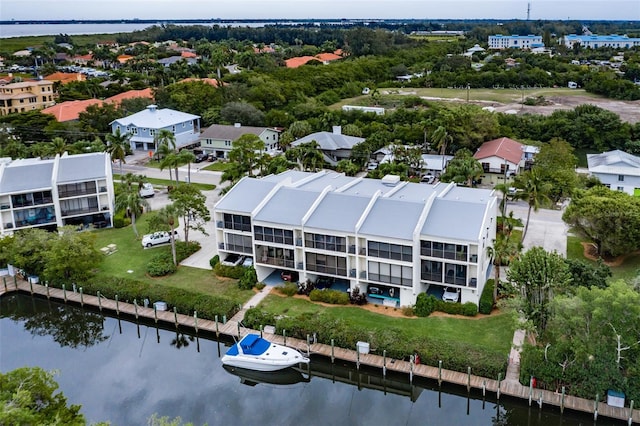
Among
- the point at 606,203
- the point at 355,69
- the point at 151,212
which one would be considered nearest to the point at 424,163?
the point at 606,203

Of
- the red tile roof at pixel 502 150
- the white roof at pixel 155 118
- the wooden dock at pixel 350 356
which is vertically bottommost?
the wooden dock at pixel 350 356

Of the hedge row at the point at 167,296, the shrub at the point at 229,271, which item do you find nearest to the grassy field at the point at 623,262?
the shrub at the point at 229,271

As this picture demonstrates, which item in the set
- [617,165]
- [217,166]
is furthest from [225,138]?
[617,165]

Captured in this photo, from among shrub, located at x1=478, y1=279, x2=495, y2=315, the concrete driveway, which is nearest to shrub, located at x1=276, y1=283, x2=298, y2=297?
shrub, located at x1=478, y1=279, x2=495, y2=315

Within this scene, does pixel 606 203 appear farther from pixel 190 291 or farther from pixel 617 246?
pixel 190 291

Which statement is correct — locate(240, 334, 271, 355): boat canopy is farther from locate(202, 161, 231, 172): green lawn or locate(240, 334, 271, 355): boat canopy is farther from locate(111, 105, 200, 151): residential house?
locate(111, 105, 200, 151): residential house

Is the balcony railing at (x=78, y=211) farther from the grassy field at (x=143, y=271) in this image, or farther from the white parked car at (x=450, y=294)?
the white parked car at (x=450, y=294)

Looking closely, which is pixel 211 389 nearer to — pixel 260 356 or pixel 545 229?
pixel 260 356
